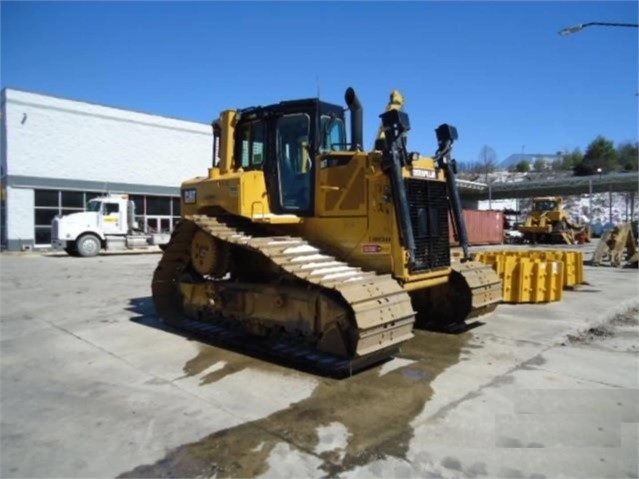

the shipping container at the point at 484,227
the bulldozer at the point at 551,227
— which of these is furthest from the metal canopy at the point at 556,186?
the bulldozer at the point at 551,227

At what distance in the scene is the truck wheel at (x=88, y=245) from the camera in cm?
2392

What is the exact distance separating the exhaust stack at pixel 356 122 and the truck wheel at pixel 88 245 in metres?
20.2

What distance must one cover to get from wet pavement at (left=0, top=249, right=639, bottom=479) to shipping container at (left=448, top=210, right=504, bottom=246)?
1092 inches

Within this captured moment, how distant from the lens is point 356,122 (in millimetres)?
7164

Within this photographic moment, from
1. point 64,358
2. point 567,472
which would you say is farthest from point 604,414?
point 64,358

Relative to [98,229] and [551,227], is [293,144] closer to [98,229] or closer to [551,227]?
[98,229]

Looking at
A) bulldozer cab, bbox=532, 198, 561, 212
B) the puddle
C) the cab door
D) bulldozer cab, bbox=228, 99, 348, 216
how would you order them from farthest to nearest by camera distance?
bulldozer cab, bbox=532, 198, 561, 212 < the cab door < bulldozer cab, bbox=228, 99, 348, 216 < the puddle

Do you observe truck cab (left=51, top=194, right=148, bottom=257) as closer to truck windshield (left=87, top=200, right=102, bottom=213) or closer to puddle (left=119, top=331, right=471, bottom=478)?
truck windshield (left=87, top=200, right=102, bottom=213)

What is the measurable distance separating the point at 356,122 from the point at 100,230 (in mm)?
20555

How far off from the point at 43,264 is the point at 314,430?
18569 mm

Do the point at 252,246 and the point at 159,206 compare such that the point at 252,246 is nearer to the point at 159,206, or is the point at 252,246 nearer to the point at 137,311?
the point at 137,311

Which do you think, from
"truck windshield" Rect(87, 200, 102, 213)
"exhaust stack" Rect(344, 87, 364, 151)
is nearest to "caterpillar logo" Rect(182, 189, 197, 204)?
"exhaust stack" Rect(344, 87, 364, 151)

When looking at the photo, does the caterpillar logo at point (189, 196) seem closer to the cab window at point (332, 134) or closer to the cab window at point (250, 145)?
the cab window at point (250, 145)

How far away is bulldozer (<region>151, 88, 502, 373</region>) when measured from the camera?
5844 millimetres
